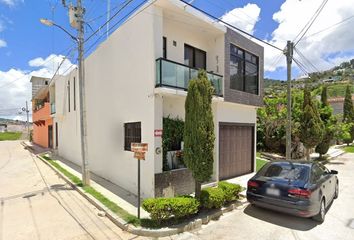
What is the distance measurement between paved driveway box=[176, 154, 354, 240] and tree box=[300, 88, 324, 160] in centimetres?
844

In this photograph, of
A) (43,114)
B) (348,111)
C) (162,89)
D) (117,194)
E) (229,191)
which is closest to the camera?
(229,191)

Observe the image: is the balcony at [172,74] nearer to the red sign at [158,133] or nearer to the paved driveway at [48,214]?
the red sign at [158,133]

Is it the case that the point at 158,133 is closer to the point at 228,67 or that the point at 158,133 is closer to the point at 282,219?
the point at 282,219

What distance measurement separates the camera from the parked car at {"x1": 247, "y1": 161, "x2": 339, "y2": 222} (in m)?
5.80

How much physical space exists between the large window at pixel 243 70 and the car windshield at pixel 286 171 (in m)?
4.66

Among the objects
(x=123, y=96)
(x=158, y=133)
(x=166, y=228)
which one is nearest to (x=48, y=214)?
(x=166, y=228)

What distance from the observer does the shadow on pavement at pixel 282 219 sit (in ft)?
19.3

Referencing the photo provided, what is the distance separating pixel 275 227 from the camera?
5.84 meters

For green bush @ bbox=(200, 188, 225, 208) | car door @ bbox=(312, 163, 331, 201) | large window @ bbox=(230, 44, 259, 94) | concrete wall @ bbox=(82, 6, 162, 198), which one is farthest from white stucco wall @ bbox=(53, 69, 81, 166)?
car door @ bbox=(312, 163, 331, 201)

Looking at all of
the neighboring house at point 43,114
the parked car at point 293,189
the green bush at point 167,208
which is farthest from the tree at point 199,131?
the neighboring house at point 43,114

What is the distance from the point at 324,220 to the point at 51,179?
1092 centimetres

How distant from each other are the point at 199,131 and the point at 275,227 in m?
3.00

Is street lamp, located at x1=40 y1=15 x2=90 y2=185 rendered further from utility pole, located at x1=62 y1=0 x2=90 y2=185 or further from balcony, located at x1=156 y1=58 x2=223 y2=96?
balcony, located at x1=156 y1=58 x2=223 y2=96

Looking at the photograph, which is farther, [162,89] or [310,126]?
[310,126]
